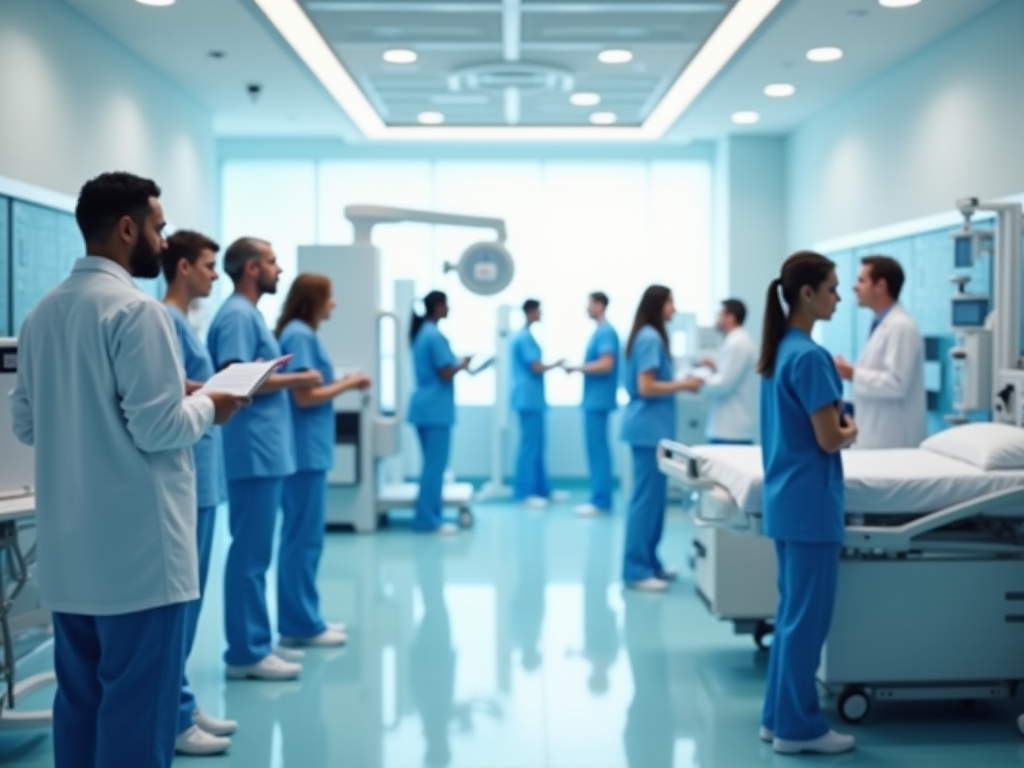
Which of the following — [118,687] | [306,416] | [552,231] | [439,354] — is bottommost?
[118,687]

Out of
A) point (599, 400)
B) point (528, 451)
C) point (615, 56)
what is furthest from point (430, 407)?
point (615, 56)

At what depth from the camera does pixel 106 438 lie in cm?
239

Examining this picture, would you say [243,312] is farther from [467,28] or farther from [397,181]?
[397,181]

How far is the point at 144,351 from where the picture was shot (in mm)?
2342

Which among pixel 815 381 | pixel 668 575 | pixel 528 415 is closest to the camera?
pixel 815 381

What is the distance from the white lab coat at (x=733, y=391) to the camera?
6.46 meters

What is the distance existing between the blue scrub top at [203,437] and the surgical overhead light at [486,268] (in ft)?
11.6

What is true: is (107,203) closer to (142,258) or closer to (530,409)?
(142,258)

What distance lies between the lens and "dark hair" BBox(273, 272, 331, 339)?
453 centimetres

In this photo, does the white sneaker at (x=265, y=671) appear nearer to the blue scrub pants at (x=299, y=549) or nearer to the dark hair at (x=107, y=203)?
the blue scrub pants at (x=299, y=549)

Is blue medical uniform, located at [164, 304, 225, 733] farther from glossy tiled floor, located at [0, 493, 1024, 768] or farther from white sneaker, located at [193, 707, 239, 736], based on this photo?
glossy tiled floor, located at [0, 493, 1024, 768]

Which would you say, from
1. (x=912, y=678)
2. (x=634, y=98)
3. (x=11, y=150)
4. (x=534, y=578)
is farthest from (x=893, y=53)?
(x=11, y=150)

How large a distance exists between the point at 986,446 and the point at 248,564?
101 inches

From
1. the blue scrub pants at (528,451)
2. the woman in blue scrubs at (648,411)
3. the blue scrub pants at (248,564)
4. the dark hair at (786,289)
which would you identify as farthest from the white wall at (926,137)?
the blue scrub pants at (248,564)
